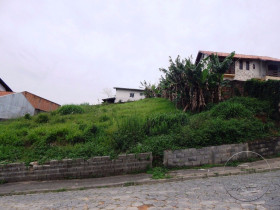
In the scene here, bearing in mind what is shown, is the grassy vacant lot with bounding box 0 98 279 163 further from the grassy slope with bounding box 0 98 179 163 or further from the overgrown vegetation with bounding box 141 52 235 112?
the overgrown vegetation with bounding box 141 52 235 112

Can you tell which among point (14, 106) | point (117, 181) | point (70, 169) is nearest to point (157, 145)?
point (117, 181)

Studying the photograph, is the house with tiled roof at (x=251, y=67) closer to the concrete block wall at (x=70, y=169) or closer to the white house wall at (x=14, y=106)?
the concrete block wall at (x=70, y=169)

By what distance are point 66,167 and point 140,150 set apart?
2676mm

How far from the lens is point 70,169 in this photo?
22.4 feet

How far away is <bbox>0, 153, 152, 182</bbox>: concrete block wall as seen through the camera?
681 cm

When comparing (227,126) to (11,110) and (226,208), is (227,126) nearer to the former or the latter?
(226,208)

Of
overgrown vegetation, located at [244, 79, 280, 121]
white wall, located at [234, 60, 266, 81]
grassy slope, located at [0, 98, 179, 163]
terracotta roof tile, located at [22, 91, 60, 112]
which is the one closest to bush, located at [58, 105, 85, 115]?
grassy slope, located at [0, 98, 179, 163]

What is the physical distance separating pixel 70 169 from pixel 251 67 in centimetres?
2331

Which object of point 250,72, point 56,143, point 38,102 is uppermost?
point 250,72

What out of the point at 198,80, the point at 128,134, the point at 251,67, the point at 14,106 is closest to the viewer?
the point at 128,134

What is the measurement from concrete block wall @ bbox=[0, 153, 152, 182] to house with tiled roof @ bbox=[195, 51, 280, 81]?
18736 mm

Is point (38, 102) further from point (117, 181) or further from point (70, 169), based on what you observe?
point (117, 181)

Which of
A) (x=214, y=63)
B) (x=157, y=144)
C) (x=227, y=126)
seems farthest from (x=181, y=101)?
(x=157, y=144)

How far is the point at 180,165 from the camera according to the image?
23.4 ft
